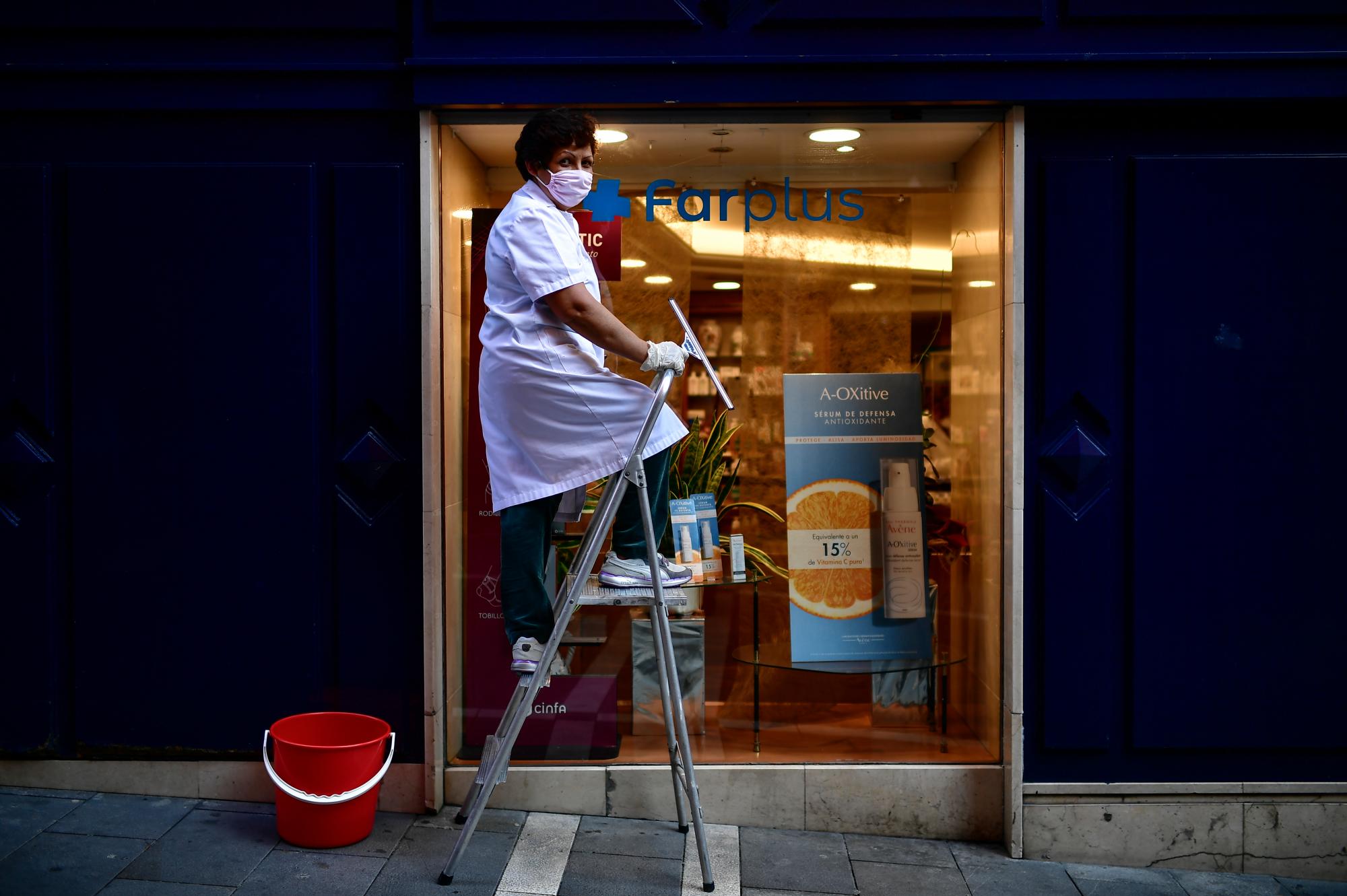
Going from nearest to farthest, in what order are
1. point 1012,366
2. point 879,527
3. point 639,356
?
point 639,356 → point 1012,366 → point 879,527

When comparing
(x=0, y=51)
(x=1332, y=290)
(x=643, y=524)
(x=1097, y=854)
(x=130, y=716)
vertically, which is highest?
(x=0, y=51)

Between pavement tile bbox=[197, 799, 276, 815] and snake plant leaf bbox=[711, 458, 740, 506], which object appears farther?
snake plant leaf bbox=[711, 458, 740, 506]

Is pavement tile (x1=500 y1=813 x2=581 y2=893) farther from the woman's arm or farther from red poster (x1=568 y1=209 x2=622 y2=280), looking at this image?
red poster (x1=568 y1=209 x2=622 y2=280)

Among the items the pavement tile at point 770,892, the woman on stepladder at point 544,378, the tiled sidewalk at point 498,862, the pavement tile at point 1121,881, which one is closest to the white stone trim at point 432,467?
the tiled sidewalk at point 498,862

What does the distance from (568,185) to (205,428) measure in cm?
185

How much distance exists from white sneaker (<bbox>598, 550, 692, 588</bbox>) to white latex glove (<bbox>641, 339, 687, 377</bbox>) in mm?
707

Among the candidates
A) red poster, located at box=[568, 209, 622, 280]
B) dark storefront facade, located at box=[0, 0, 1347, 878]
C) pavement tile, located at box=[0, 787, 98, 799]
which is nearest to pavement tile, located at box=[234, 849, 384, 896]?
dark storefront facade, located at box=[0, 0, 1347, 878]

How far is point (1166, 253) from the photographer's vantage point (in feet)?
14.2

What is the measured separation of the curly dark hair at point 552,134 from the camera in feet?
12.3

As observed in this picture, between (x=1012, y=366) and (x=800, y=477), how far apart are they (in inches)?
40.5

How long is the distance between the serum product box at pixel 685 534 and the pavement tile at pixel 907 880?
50.6 inches

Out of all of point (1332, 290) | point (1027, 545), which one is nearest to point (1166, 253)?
point (1332, 290)

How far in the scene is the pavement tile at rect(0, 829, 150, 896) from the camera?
12.0 feet

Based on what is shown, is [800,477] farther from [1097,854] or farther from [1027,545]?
[1097,854]
